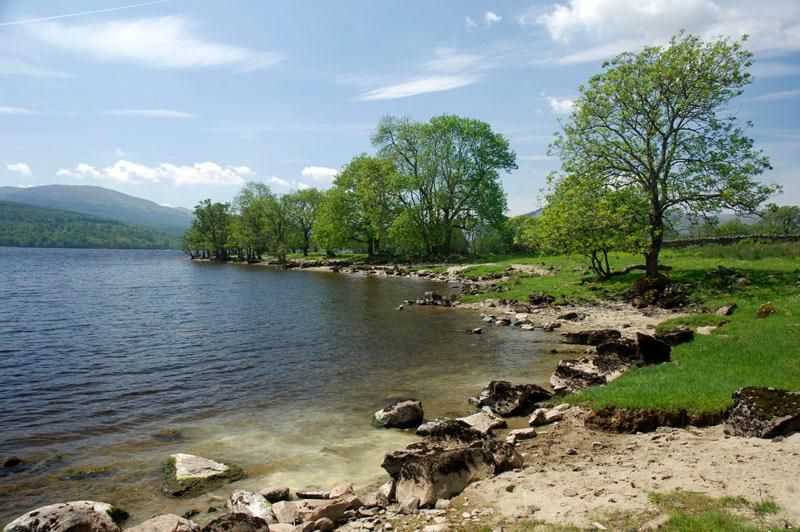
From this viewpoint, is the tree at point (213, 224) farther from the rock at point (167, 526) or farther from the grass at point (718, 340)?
the rock at point (167, 526)

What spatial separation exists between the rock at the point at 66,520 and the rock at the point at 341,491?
13.5ft

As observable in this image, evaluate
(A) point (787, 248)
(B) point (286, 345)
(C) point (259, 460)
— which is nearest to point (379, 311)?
(B) point (286, 345)

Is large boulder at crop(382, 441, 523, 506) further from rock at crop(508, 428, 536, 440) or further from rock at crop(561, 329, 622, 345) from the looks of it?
rock at crop(561, 329, 622, 345)

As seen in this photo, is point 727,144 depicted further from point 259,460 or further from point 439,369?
point 259,460

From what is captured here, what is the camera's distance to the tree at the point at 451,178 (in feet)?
271

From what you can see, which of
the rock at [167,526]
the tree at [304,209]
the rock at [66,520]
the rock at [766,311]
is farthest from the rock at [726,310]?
the tree at [304,209]

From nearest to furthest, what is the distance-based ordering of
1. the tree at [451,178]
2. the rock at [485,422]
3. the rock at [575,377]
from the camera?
the rock at [485,422], the rock at [575,377], the tree at [451,178]

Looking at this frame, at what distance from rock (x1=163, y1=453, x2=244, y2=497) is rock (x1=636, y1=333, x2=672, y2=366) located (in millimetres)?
14888

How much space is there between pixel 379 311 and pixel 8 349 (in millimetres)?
23991

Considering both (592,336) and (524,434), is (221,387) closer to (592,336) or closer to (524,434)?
(524,434)

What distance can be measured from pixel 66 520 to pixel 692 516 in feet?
35.0

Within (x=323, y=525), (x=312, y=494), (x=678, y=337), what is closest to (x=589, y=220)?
(x=678, y=337)

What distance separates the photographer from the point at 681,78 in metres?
31.6

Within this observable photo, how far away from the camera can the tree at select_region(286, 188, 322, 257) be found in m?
122
